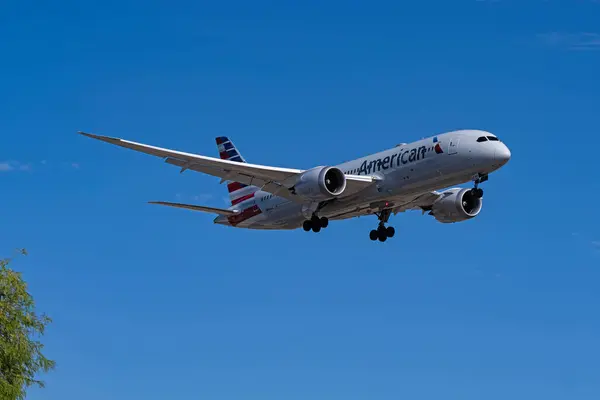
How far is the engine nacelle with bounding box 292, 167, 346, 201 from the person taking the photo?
47.2 meters

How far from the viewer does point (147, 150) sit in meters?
45.6

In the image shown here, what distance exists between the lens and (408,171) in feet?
152

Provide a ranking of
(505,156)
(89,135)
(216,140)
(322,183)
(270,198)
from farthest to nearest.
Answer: (216,140), (270,198), (322,183), (505,156), (89,135)

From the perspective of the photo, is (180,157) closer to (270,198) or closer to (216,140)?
(270,198)

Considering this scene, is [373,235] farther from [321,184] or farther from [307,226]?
[321,184]

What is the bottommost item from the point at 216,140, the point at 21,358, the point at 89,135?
the point at 21,358

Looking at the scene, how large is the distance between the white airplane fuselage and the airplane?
1.8 inches

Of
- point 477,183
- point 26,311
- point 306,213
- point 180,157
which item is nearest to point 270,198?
point 306,213

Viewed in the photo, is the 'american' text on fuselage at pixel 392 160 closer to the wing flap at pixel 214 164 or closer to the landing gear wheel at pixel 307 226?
the wing flap at pixel 214 164

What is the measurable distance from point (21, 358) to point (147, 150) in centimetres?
1565

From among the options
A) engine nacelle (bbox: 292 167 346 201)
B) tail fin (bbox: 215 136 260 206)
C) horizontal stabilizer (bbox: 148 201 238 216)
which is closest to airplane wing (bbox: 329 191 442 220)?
engine nacelle (bbox: 292 167 346 201)

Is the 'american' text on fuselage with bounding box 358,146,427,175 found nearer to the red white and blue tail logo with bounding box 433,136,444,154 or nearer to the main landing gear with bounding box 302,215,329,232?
the red white and blue tail logo with bounding box 433,136,444,154

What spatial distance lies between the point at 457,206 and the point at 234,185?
14.0 m

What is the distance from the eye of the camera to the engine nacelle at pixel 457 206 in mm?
52031
